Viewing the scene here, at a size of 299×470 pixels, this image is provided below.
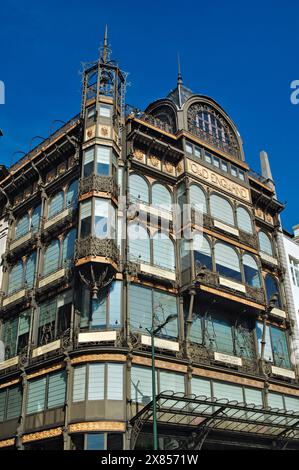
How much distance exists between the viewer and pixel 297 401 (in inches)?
1556

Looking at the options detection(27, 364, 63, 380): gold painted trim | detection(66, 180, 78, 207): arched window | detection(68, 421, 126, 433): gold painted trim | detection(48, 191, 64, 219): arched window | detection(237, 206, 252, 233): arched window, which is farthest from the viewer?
detection(237, 206, 252, 233): arched window

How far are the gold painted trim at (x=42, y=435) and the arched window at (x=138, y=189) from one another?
48.8 ft

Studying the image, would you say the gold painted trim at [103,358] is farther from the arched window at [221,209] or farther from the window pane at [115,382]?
the arched window at [221,209]

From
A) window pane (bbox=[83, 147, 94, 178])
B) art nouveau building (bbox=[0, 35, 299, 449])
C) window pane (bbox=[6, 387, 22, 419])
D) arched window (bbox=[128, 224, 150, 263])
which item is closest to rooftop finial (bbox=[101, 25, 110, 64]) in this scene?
art nouveau building (bbox=[0, 35, 299, 449])

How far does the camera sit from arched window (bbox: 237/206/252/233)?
4194 centimetres

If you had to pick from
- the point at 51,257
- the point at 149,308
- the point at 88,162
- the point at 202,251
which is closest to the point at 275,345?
the point at 202,251

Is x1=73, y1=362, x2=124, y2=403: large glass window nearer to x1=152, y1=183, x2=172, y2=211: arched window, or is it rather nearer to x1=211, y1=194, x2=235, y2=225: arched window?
x1=152, y1=183, x2=172, y2=211: arched window

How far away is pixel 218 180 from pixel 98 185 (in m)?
11.0

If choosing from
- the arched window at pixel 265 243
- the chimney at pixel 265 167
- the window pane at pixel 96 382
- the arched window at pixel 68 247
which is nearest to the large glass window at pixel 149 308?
the window pane at pixel 96 382

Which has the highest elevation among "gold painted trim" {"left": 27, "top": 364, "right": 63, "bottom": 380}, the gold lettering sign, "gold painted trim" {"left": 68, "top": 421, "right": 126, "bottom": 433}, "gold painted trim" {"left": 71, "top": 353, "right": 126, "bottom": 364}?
the gold lettering sign

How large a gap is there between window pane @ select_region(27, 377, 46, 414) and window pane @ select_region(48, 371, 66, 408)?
0.70m

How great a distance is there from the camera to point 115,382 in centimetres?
2966

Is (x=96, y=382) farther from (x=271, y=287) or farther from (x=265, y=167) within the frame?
(x=265, y=167)
